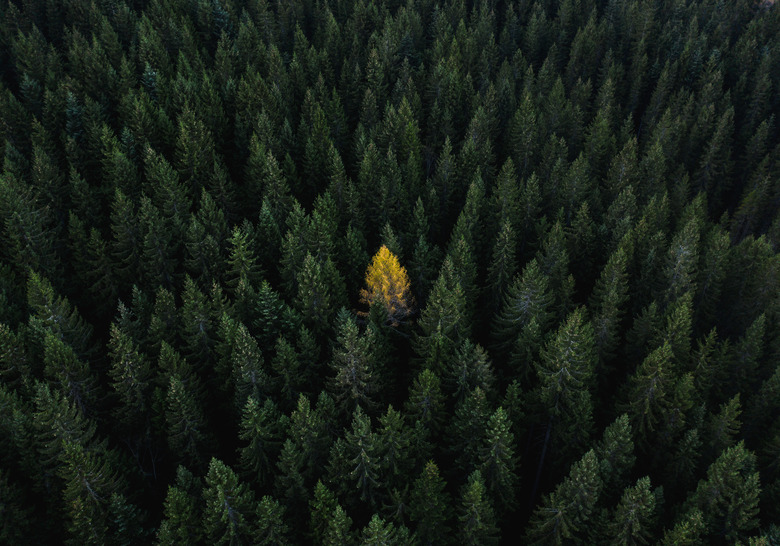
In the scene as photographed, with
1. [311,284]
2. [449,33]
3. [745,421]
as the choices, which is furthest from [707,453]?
[449,33]

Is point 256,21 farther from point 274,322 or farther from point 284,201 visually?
point 274,322

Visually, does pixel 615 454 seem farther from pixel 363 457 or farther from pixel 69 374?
pixel 69 374

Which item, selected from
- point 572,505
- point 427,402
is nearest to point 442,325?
point 427,402

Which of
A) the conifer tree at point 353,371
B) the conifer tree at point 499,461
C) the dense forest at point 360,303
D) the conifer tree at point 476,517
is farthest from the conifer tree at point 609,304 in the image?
the conifer tree at point 353,371

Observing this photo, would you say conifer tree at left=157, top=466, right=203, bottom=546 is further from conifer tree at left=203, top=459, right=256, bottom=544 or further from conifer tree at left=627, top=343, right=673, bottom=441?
conifer tree at left=627, top=343, right=673, bottom=441

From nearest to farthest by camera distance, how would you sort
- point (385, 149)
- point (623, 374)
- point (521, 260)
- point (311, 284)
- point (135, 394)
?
1. point (135, 394)
2. point (311, 284)
3. point (623, 374)
4. point (521, 260)
5. point (385, 149)

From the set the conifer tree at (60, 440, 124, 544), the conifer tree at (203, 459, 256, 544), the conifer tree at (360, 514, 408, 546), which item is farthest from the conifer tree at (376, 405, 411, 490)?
the conifer tree at (60, 440, 124, 544)

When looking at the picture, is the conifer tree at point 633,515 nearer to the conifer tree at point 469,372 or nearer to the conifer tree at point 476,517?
the conifer tree at point 476,517
